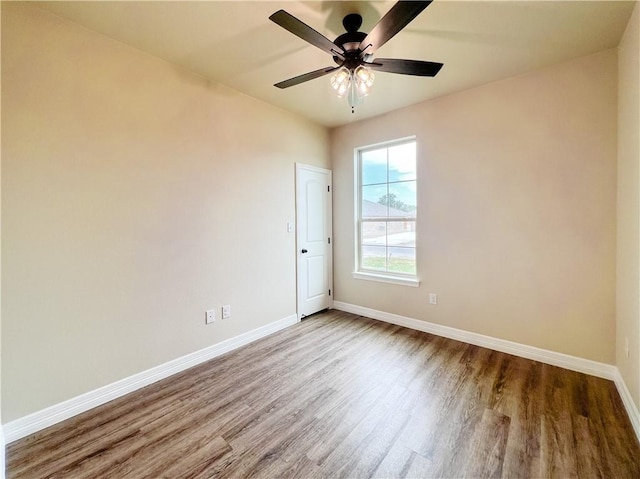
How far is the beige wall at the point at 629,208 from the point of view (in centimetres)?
172

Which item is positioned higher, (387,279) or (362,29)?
(362,29)

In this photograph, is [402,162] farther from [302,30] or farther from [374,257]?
[302,30]

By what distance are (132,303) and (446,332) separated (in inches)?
121

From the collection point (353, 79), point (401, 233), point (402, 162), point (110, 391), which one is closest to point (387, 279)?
point (401, 233)

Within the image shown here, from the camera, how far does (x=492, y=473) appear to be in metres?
1.41

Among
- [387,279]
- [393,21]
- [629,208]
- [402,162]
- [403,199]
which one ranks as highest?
[393,21]

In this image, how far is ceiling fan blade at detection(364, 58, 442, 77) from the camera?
1.69 m

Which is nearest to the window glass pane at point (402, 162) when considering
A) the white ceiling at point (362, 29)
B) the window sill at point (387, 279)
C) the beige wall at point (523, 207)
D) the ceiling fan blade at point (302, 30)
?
the beige wall at point (523, 207)

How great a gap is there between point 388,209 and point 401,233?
0.36 m

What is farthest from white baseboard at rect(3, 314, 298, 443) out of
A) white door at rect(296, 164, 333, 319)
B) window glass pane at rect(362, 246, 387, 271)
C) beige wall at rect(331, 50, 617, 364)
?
beige wall at rect(331, 50, 617, 364)

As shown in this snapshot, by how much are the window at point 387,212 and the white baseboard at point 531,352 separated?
502 mm

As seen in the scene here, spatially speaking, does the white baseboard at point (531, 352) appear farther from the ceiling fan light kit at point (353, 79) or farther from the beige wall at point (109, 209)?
the ceiling fan light kit at point (353, 79)

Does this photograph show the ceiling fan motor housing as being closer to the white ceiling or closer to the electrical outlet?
the white ceiling

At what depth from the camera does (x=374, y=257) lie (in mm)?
3732
